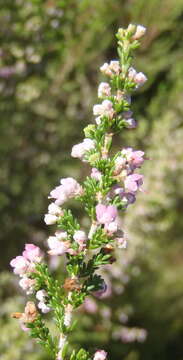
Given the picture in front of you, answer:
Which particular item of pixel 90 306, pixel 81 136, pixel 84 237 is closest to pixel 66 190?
pixel 84 237

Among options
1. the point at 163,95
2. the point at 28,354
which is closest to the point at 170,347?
the point at 28,354

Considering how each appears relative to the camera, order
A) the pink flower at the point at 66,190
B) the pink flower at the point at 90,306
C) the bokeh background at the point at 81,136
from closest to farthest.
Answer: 1. the pink flower at the point at 66,190
2. the bokeh background at the point at 81,136
3. the pink flower at the point at 90,306

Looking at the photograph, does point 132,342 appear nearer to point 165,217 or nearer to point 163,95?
point 165,217

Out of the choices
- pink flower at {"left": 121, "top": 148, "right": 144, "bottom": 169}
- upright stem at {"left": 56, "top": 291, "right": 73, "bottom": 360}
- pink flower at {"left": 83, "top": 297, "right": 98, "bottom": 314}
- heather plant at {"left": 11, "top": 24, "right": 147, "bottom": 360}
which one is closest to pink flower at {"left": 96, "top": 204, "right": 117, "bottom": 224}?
heather plant at {"left": 11, "top": 24, "right": 147, "bottom": 360}

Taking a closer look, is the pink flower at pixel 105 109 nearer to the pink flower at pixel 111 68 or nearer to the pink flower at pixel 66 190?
the pink flower at pixel 111 68

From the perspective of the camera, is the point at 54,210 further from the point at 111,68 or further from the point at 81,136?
the point at 81,136

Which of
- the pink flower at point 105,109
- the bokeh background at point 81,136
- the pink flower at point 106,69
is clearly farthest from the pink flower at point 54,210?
the bokeh background at point 81,136

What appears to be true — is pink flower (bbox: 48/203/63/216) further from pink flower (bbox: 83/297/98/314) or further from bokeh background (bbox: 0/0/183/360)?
pink flower (bbox: 83/297/98/314)
